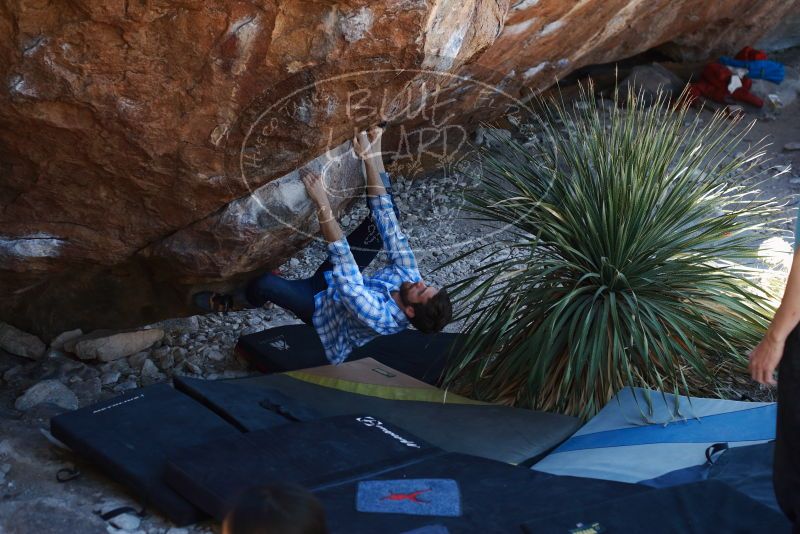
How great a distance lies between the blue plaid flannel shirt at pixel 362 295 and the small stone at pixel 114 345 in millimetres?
1037

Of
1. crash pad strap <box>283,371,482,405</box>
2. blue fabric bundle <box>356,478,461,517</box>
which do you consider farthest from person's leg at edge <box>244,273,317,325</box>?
blue fabric bundle <box>356,478,461,517</box>

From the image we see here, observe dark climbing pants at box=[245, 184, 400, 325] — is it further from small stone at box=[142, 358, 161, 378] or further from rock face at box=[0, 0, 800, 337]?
small stone at box=[142, 358, 161, 378]

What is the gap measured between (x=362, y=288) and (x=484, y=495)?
113cm

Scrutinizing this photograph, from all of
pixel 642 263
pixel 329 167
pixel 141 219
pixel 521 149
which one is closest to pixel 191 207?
pixel 141 219

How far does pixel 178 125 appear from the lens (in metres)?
3.29

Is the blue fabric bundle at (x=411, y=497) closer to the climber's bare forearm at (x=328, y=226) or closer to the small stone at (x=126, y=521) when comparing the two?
the small stone at (x=126, y=521)

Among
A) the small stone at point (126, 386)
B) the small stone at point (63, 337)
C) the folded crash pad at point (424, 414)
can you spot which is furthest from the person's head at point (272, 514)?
the small stone at point (63, 337)

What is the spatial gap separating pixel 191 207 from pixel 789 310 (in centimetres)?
238

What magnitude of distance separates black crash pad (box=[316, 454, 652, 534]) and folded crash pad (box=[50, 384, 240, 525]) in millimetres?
484

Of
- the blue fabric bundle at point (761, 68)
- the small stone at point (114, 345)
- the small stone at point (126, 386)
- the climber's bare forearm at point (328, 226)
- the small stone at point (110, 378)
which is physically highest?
the blue fabric bundle at point (761, 68)

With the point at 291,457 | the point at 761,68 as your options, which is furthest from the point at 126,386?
the point at 761,68

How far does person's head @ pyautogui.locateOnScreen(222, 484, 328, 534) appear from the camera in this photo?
62.8 inches

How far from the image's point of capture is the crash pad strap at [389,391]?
378 cm

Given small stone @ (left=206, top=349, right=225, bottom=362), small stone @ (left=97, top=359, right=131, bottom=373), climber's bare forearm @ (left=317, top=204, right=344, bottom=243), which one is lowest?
small stone @ (left=97, top=359, right=131, bottom=373)
